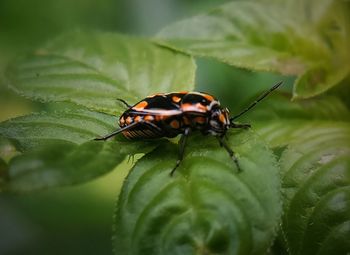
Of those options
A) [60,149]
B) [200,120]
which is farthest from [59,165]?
[200,120]

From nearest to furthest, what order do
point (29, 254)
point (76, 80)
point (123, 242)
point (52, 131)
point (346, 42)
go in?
1. point (123, 242)
2. point (52, 131)
3. point (76, 80)
4. point (346, 42)
5. point (29, 254)

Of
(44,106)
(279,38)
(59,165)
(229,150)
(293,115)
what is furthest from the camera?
(44,106)

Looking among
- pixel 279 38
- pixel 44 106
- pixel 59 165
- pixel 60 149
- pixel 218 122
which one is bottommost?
pixel 59 165

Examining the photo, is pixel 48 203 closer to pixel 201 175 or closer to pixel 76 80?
pixel 76 80

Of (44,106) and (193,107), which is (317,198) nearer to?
(193,107)

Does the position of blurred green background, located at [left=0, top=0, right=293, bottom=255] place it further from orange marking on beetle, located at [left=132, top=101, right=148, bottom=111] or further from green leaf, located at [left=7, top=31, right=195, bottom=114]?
orange marking on beetle, located at [left=132, top=101, right=148, bottom=111]

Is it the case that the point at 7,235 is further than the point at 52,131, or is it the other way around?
the point at 7,235

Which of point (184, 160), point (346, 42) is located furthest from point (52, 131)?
point (346, 42)

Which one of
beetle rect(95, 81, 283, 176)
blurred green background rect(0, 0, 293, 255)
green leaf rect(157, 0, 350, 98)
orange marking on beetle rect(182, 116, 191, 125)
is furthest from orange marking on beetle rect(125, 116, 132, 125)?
A: blurred green background rect(0, 0, 293, 255)
